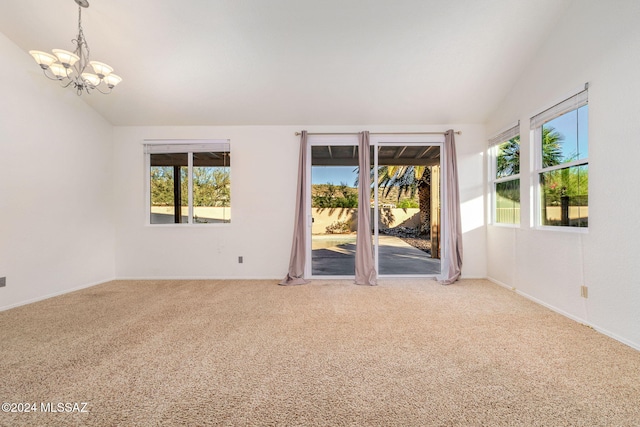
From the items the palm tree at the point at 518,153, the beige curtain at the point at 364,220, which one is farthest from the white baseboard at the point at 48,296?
the palm tree at the point at 518,153

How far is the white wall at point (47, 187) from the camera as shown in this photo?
3047 mm

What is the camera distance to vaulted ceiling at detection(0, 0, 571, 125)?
8.88 ft

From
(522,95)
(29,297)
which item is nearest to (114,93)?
(29,297)

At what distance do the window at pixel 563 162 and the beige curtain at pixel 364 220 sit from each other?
2.07m

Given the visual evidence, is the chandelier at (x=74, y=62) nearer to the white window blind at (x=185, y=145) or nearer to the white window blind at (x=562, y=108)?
the white window blind at (x=185, y=145)

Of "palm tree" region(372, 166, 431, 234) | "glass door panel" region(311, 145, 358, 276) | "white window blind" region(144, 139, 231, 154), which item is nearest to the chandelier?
"white window blind" region(144, 139, 231, 154)

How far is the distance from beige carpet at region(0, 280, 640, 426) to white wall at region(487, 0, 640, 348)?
29cm

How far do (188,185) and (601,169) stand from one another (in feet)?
16.8

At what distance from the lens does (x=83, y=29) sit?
9.48 feet

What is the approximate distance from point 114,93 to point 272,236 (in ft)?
9.68

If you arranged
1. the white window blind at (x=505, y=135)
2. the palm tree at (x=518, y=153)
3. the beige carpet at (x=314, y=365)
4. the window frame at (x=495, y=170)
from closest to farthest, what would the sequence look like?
the beige carpet at (x=314, y=365)
the palm tree at (x=518, y=153)
the white window blind at (x=505, y=135)
the window frame at (x=495, y=170)

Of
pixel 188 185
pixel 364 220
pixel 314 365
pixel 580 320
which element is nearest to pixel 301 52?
pixel 364 220

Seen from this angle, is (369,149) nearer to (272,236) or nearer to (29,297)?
(272,236)

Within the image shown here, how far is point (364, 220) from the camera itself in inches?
161
